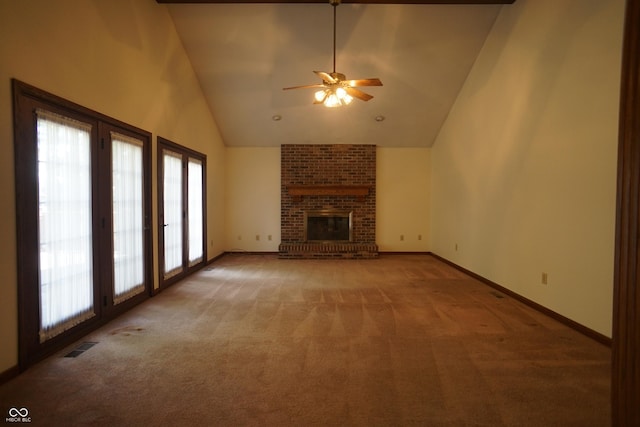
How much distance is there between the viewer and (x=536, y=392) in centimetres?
219

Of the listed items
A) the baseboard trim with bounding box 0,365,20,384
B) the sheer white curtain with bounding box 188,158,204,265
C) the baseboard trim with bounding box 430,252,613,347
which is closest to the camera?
the baseboard trim with bounding box 0,365,20,384

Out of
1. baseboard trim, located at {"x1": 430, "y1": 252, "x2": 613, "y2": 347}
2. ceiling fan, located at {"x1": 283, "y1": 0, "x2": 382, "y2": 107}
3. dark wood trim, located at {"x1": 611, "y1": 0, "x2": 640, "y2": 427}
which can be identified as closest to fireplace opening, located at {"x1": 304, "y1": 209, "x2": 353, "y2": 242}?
baseboard trim, located at {"x1": 430, "y1": 252, "x2": 613, "y2": 347}

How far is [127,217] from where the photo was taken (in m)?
3.76

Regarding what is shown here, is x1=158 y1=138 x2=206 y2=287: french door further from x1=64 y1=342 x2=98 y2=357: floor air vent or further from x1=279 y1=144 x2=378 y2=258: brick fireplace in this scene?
x1=279 y1=144 x2=378 y2=258: brick fireplace

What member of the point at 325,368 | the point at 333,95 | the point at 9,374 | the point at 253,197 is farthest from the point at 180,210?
the point at 325,368

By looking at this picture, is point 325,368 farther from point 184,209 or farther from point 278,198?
point 278,198

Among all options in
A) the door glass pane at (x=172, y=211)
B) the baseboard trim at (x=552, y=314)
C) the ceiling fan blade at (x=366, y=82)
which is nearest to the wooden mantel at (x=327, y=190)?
the door glass pane at (x=172, y=211)

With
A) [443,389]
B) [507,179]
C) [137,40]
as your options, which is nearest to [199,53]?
[137,40]

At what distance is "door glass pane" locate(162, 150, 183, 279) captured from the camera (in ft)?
15.4

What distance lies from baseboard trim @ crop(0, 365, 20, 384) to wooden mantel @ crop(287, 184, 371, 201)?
541 cm

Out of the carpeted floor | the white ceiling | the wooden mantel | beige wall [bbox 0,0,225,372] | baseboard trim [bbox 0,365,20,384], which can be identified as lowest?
the carpeted floor

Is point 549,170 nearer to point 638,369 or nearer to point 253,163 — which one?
point 638,369

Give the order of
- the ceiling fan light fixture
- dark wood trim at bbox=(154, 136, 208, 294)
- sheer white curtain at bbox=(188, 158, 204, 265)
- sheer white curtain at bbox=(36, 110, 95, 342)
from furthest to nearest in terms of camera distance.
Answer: sheer white curtain at bbox=(188, 158, 204, 265)
dark wood trim at bbox=(154, 136, 208, 294)
the ceiling fan light fixture
sheer white curtain at bbox=(36, 110, 95, 342)

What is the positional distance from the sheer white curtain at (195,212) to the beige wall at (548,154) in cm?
450
